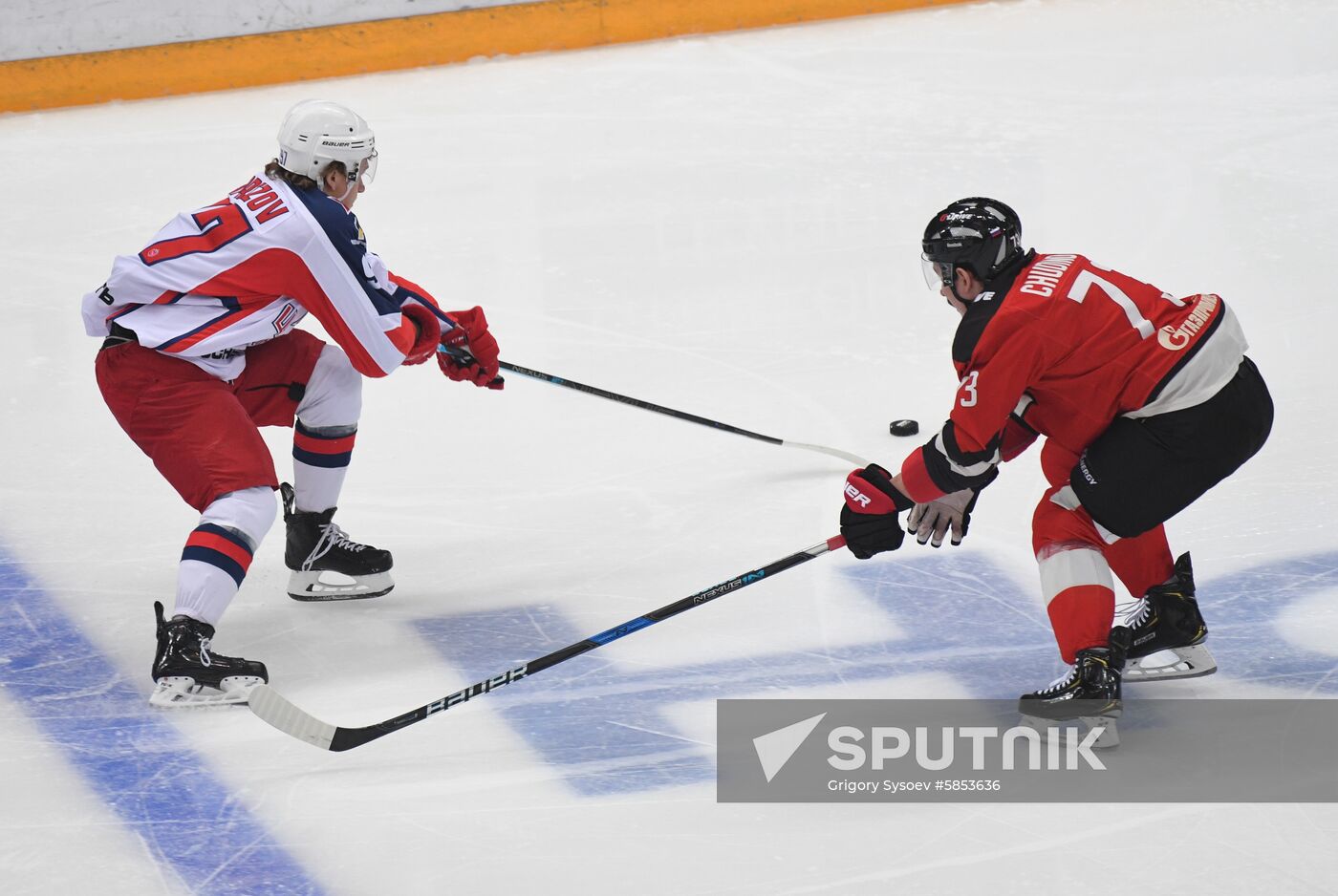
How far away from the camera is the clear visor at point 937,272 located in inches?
106

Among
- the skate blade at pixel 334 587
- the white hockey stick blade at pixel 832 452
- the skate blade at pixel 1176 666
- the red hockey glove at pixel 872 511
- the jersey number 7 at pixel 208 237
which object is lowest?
the skate blade at pixel 1176 666

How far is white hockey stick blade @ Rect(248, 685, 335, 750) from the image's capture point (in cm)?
273

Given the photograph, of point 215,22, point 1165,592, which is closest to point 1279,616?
point 1165,592

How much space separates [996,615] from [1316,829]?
817 millimetres

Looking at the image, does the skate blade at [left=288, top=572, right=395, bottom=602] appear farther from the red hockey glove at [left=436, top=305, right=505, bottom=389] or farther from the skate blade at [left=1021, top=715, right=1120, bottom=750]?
the skate blade at [left=1021, top=715, right=1120, bottom=750]

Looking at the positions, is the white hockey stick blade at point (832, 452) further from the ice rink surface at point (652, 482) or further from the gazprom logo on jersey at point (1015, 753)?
the gazprom logo on jersey at point (1015, 753)

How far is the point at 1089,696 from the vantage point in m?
2.65

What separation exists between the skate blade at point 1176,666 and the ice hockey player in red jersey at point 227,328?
1423mm

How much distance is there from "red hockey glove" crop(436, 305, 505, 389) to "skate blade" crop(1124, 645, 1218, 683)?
1.32m

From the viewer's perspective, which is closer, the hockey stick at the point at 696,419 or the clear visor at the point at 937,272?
the clear visor at the point at 937,272

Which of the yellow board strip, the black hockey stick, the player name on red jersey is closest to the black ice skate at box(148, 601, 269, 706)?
the black hockey stick

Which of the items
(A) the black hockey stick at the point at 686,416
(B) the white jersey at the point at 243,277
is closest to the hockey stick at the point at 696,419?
(A) the black hockey stick at the point at 686,416

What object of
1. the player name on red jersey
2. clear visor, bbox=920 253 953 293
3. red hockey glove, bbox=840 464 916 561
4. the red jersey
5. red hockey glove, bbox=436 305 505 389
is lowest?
red hockey glove, bbox=840 464 916 561

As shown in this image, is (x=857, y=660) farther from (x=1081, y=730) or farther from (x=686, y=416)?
(x=686, y=416)
